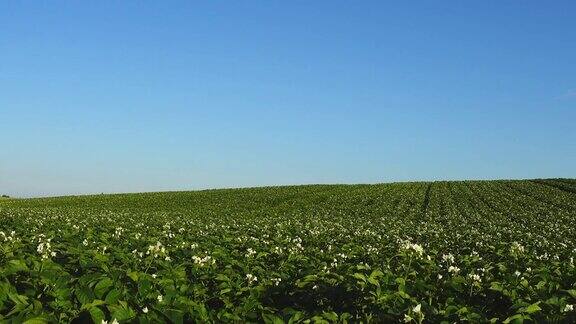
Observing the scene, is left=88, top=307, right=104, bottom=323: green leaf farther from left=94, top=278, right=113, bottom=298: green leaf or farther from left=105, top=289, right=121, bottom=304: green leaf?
left=94, top=278, right=113, bottom=298: green leaf

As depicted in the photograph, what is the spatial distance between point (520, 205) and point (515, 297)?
52.4 m

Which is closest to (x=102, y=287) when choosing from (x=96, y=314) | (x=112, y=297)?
(x=112, y=297)

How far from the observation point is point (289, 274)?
367 inches

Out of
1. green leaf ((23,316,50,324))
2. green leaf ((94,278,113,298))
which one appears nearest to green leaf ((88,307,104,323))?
green leaf ((23,316,50,324))

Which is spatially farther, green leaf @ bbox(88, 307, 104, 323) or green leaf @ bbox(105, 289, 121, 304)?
green leaf @ bbox(105, 289, 121, 304)

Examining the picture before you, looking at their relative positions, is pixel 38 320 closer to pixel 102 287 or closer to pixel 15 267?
pixel 102 287

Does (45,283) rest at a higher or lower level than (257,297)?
higher

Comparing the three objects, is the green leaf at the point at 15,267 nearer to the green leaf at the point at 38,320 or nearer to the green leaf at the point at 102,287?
the green leaf at the point at 102,287

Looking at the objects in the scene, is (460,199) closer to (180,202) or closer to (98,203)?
(180,202)

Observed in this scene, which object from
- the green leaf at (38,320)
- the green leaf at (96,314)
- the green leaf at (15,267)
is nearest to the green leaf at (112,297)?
the green leaf at (96,314)

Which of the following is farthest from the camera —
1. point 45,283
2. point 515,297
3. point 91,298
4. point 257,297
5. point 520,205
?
point 520,205

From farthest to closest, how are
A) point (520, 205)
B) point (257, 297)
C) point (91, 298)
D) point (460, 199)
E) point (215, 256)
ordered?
point (460, 199) → point (520, 205) → point (215, 256) → point (257, 297) → point (91, 298)

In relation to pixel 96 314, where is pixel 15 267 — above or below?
above

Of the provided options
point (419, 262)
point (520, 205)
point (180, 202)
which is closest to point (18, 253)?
point (419, 262)
